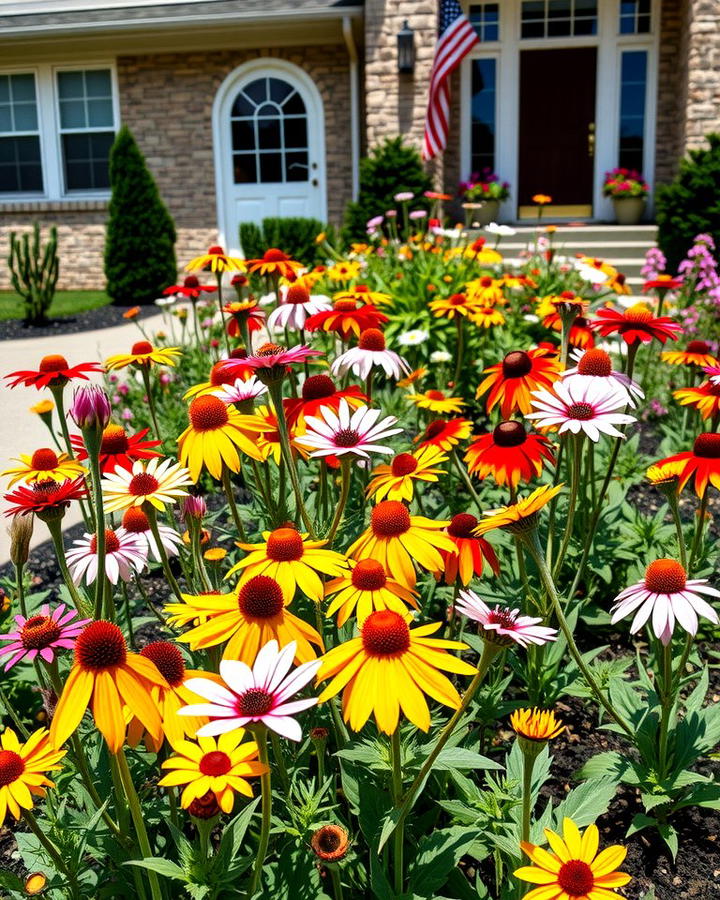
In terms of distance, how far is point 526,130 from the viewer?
11273 mm

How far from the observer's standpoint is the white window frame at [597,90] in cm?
1051

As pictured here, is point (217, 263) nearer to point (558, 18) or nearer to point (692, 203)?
point (692, 203)

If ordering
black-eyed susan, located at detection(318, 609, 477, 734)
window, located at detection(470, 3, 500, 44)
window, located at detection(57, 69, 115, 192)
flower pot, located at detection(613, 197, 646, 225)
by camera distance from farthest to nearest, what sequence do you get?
window, located at detection(57, 69, 115, 192) → window, located at detection(470, 3, 500, 44) → flower pot, located at detection(613, 197, 646, 225) → black-eyed susan, located at detection(318, 609, 477, 734)

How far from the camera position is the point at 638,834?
5.96ft

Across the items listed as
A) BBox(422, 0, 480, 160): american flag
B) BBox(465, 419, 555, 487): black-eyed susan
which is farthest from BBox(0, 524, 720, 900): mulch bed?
BBox(422, 0, 480, 160): american flag

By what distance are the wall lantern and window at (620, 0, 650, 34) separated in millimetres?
2869

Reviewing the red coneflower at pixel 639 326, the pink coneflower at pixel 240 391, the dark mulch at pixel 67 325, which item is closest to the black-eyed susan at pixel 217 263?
the pink coneflower at pixel 240 391

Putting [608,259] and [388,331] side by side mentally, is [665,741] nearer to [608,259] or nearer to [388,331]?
[388,331]

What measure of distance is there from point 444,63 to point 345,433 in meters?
8.99

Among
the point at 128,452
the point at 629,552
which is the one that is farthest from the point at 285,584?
the point at 629,552

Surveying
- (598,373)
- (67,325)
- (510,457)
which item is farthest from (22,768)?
(67,325)

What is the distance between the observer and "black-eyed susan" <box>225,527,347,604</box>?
1209 mm

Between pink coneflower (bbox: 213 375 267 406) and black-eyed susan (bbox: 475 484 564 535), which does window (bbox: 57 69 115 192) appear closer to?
pink coneflower (bbox: 213 375 267 406)

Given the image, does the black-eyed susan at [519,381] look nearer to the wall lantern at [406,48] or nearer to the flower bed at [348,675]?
the flower bed at [348,675]
